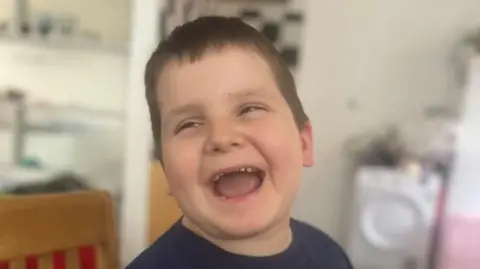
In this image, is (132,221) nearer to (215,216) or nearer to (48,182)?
(48,182)

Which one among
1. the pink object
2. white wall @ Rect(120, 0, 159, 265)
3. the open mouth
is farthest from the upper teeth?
the pink object

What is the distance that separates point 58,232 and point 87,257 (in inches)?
2.2

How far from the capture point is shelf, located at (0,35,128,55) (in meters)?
1.82

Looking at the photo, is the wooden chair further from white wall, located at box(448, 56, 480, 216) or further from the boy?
white wall, located at box(448, 56, 480, 216)

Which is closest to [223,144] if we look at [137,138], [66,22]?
[137,138]

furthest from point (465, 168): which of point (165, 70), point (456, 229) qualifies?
point (165, 70)

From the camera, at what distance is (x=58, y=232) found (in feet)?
2.89

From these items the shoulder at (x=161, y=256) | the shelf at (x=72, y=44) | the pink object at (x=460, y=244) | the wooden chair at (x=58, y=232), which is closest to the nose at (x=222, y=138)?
the shoulder at (x=161, y=256)

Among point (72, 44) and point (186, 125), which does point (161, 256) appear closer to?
point (186, 125)

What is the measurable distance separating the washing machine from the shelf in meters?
0.80

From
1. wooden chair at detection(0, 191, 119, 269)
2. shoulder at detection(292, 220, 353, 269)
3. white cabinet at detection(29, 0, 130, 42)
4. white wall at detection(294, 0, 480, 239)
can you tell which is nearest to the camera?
shoulder at detection(292, 220, 353, 269)

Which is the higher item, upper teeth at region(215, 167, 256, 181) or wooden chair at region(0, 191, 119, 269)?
upper teeth at region(215, 167, 256, 181)

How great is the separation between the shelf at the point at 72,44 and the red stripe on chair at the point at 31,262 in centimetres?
101

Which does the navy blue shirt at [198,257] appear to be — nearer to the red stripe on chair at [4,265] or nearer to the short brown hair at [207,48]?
the short brown hair at [207,48]
